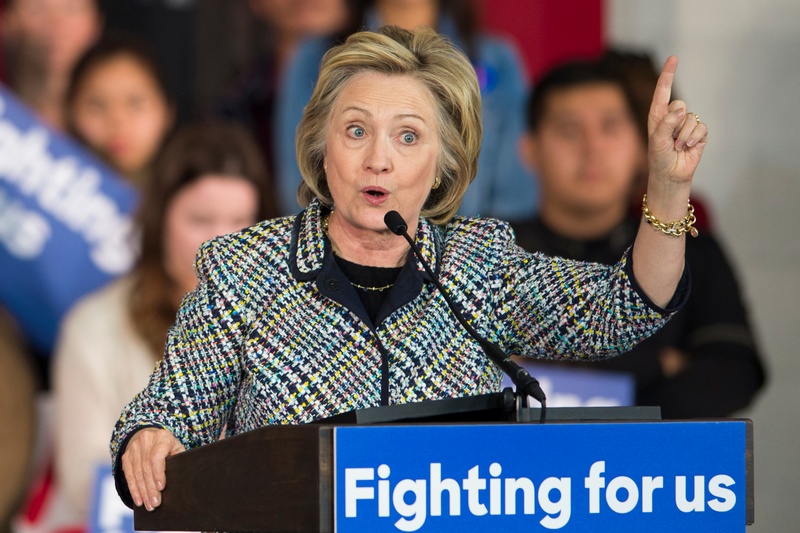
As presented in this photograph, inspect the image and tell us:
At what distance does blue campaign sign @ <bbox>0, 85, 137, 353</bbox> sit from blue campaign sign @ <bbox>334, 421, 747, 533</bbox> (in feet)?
10.0

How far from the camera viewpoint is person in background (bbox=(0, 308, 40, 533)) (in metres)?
4.18

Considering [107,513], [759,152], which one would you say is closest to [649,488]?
[107,513]

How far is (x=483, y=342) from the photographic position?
1630 mm

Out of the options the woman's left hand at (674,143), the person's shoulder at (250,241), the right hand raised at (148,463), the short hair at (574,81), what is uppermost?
the short hair at (574,81)

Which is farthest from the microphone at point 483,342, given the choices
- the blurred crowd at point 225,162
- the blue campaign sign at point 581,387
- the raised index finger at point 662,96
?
the blurred crowd at point 225,162

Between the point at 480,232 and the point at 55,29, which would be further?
the point at 55,29

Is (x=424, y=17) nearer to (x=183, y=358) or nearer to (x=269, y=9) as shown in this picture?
(x=269, y=9)

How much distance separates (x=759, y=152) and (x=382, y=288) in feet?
10.3

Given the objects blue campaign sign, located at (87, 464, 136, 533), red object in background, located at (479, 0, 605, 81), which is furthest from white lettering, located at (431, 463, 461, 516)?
red object in background, located at (479, 0, 605, 81)

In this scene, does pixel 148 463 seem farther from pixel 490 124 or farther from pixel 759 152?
pixel 759 152

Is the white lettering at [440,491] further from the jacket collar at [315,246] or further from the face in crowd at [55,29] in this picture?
the face in crowd at [55,29]

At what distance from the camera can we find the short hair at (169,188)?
12.3 ft

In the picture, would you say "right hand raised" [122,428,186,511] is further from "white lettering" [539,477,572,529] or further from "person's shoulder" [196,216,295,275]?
"white lettering" [539,477,572,529]

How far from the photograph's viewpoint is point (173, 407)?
1710 millimetres
